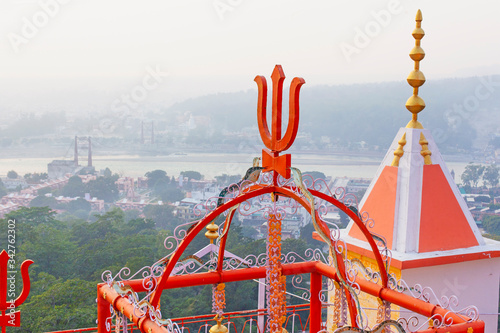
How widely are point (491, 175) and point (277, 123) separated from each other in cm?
1704

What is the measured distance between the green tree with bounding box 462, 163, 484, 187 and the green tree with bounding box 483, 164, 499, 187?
277 mm

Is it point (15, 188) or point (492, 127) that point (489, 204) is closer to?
point (492, 127)

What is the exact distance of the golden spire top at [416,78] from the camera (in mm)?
4121

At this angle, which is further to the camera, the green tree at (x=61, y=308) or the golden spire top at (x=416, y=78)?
the green tree at (x=61, y=308)

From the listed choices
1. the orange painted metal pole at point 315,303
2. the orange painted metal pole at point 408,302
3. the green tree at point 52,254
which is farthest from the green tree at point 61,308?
the orange painted metal pole at point 408,302

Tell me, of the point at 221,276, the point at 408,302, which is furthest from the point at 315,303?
the point at 408,302

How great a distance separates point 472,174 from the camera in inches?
667

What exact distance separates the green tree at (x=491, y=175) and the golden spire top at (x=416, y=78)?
14.6 meters

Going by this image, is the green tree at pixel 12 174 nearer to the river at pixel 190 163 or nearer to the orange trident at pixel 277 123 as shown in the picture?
the river at pixel 190 163

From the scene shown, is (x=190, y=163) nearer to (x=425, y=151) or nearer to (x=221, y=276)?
(x=425, y=151)

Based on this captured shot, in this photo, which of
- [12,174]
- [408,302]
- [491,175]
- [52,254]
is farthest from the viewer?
[12,174]

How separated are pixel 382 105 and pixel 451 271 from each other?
1592 cm

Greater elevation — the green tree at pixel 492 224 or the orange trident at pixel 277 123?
the orange trident at pixel 277 123

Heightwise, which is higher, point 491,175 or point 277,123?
point 277,123
